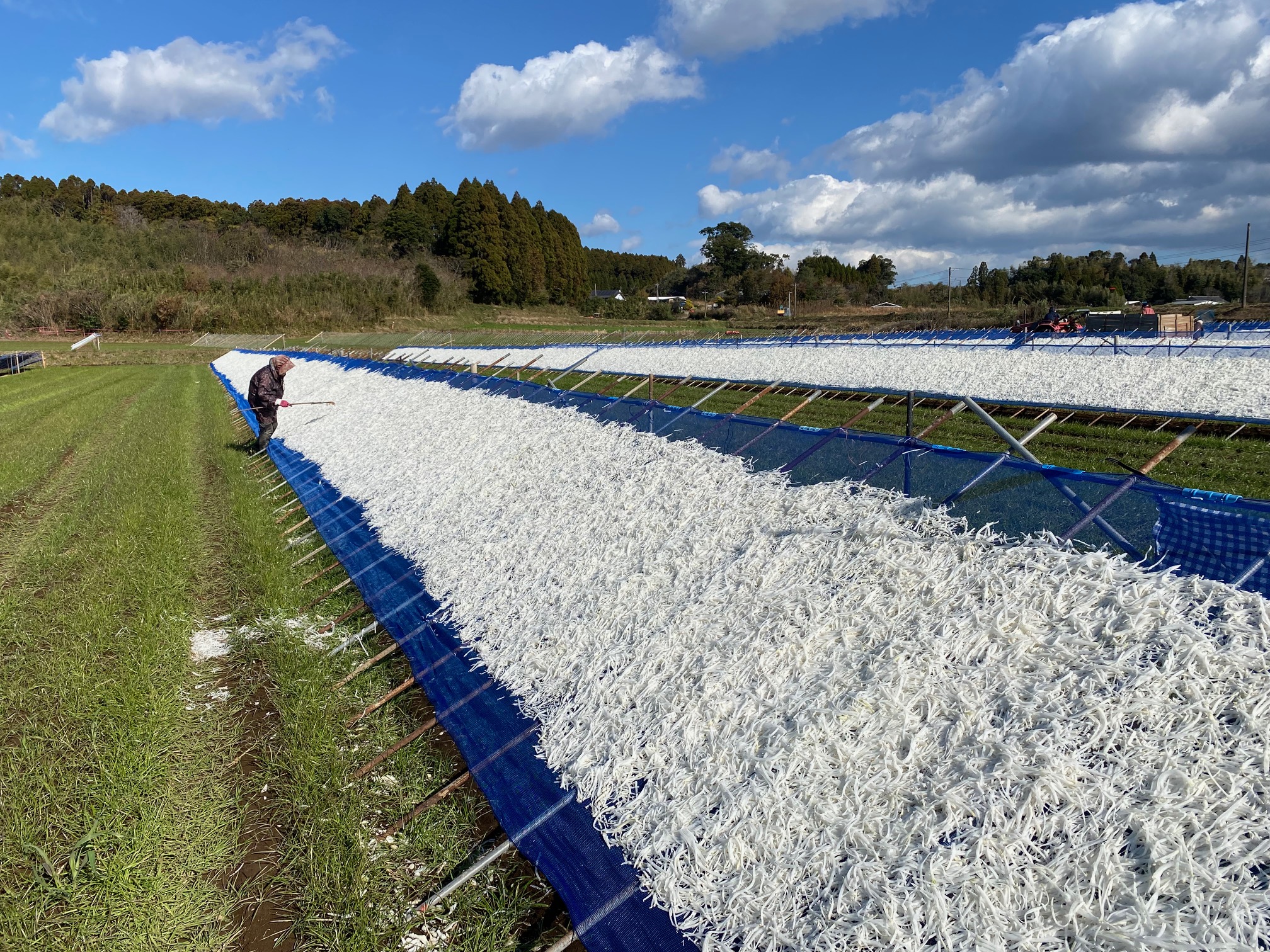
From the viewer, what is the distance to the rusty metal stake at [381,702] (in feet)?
13.7

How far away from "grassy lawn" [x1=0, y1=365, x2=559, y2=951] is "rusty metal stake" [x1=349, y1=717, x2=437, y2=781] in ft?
0.16

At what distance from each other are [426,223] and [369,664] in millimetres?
77954

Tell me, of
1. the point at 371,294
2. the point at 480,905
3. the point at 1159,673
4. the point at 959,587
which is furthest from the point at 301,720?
the point at 371,294

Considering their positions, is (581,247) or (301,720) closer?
(301,720)

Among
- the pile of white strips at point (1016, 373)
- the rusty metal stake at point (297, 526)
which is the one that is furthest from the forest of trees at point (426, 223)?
the rusty metal stake at point (297, 526)

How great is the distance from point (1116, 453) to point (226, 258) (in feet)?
233

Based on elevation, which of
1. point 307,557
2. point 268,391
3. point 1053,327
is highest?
point 1053,327

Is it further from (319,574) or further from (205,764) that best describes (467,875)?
(319,574)

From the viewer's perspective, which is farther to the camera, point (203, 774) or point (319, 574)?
point (319, 574)

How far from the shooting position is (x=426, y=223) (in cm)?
7544

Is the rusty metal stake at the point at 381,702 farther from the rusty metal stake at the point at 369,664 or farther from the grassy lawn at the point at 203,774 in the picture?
the rusty metal stake at the point at 369,664

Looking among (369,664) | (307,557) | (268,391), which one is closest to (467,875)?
(369,664)

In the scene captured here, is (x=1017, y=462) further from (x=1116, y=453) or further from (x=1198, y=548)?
(x=1116, y=453)

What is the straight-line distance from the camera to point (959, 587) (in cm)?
320
